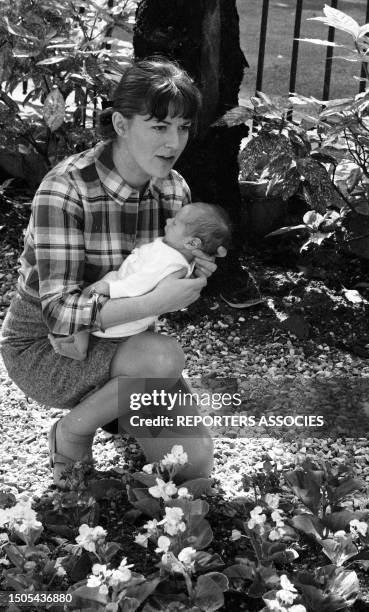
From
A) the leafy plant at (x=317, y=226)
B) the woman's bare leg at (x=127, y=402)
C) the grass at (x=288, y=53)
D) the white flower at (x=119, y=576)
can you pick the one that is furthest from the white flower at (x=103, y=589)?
the grass at (x=288, y=53)

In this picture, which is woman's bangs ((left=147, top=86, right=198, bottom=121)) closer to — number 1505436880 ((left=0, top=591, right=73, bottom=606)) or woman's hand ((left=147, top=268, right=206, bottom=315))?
woman's hand ((left=147, top=268, right=206, bottom=315))

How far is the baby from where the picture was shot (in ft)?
9.32

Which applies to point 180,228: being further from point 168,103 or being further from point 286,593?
point 286,593

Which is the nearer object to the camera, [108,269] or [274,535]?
[274,535]

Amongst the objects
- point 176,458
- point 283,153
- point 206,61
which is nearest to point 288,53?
point 206,61

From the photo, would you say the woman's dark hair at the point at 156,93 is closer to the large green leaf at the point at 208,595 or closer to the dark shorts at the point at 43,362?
the dark shorts at the point at 43,362

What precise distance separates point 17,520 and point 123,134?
1.07 meters

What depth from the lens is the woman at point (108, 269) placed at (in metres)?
2.84

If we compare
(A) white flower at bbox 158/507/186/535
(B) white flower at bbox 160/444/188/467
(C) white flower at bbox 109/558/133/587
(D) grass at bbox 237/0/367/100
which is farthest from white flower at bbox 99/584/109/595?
(D) grass at bbox 237/0/367/100

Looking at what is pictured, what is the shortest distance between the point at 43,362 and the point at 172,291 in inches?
18.4

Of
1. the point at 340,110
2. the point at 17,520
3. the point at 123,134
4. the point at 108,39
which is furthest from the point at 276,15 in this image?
the point at 17,520

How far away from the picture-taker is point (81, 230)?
2902 millimetres

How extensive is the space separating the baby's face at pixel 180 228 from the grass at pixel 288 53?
503 centimetres

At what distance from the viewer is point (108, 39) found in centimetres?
443
